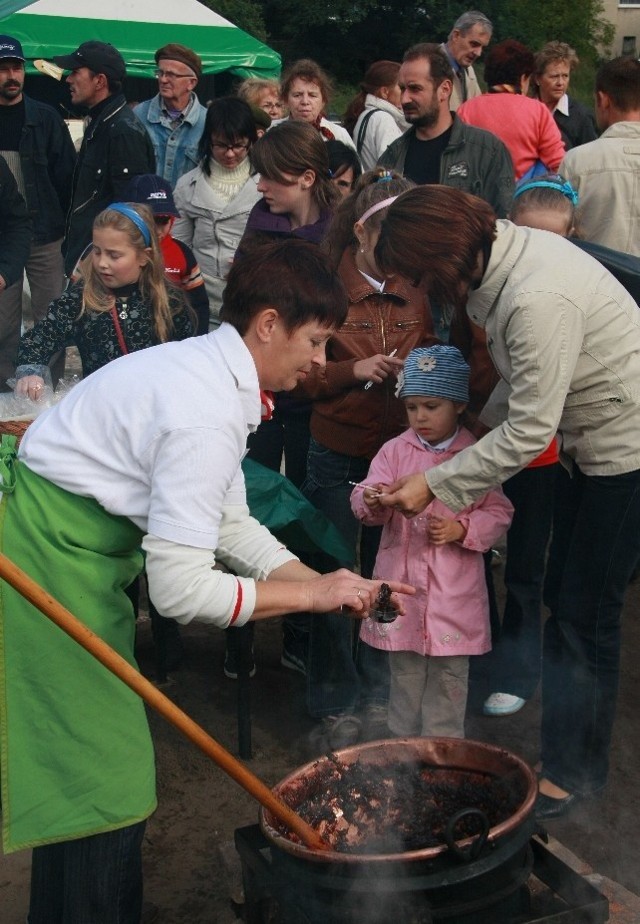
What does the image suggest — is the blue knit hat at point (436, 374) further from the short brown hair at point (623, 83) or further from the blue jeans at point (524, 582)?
the short brown hair at point (623, 83)

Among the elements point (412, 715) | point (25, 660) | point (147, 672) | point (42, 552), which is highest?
point (42, 552)

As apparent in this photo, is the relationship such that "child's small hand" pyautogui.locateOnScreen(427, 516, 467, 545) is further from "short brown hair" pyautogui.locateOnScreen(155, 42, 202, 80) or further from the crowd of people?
"short brown hair" pyautogui.locateOnScreen(155, 42, 202, 80)

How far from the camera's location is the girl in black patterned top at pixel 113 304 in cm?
435

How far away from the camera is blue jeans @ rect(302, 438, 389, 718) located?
4.05 meters

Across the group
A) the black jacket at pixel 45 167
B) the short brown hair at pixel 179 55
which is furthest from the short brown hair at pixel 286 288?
the short brown hair at pixel 179 55

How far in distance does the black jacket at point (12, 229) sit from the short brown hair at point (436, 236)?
3798 mm

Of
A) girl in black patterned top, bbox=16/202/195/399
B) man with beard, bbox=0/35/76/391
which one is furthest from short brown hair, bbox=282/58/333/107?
girl in black patterned top, bbox=16/202/195/399

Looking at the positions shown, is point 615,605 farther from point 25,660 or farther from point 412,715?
point 25,660

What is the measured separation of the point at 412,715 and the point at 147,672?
4.36ft

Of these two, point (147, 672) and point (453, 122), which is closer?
point (147, 672)

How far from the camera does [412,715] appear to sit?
3.79 m

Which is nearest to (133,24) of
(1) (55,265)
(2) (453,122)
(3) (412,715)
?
(1) (55,265)

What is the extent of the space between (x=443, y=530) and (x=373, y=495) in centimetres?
27

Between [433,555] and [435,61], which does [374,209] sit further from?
[435,61]
